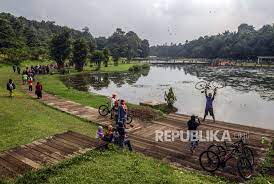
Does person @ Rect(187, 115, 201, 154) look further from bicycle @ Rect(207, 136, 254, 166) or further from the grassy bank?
the grassy bank

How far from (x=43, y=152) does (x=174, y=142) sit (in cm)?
640

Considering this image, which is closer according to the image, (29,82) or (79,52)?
(29,82)

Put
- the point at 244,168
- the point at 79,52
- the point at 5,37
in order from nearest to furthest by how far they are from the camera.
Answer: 1. the point at 244,168
2. the point at 79,52
3. the point at 5,37

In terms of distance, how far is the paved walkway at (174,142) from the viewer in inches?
518

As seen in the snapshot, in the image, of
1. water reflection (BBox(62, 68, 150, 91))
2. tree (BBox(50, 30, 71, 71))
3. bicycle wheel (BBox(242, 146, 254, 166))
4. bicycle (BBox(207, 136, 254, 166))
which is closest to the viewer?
bicycle (BBox(207, 136, 254, 166))

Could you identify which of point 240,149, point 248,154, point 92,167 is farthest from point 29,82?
point 248,154

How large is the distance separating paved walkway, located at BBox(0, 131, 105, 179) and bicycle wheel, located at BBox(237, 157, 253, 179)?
5.97 meters

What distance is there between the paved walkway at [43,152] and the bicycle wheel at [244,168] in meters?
5.97

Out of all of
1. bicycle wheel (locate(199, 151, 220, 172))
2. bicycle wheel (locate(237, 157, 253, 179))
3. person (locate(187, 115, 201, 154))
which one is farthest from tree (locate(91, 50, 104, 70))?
bicycle wheel (locate(237, 157, 253, 179))

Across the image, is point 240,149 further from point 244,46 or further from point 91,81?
point 244,46

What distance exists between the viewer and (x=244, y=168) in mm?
11633

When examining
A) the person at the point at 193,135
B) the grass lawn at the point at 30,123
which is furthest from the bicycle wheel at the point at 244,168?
the grass lawn at the point at 30,123

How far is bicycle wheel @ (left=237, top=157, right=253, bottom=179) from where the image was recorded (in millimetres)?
11320

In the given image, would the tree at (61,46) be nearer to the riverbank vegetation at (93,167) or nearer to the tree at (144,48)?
the riverbank vegetation at (93,167)
